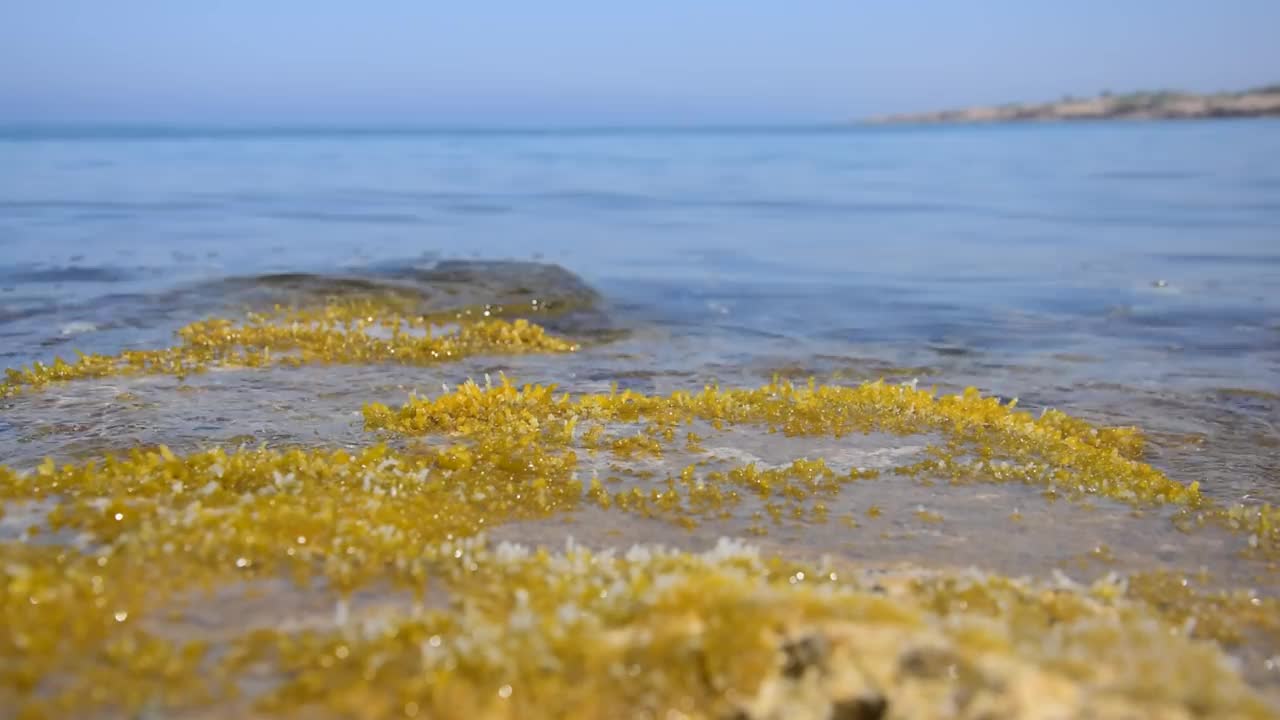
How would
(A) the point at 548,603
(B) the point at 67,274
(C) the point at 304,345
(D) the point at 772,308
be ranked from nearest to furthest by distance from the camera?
1. (A) the point at 548,603
2. (C) the point at 304,345
3. (D) the point at 772,308
4. (B) the point at 67,274

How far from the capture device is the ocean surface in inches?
379

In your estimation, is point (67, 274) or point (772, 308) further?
point (67, 274)

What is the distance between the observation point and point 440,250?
28500mm

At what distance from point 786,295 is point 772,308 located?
5.69ft

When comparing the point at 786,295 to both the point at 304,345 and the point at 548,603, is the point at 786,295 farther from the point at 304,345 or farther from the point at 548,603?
the point at 548,603

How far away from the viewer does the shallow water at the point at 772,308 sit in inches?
311

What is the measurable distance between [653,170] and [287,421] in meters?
61.8

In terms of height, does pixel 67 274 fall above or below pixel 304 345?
below

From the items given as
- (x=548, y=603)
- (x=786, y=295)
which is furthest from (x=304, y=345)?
(x=786, y=295)

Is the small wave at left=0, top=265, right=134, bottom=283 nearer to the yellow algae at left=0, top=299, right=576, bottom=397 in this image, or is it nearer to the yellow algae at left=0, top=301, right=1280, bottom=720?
the yellow algae at left=0, top=299, right=576, bottom=397

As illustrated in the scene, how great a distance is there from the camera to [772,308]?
67.4 ft

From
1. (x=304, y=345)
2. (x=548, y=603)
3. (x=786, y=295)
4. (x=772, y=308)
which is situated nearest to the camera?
→ (x=548, y=603)

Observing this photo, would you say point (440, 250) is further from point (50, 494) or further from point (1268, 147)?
point (1268, 147)

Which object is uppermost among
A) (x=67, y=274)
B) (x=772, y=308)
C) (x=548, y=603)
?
(x=548, y=603)
